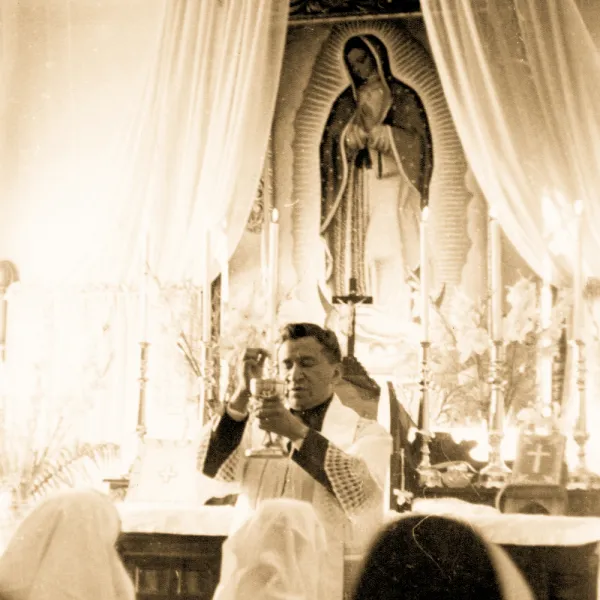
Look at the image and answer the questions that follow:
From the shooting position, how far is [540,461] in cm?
216

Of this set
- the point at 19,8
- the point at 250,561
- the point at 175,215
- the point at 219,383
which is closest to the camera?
the point at 250,561

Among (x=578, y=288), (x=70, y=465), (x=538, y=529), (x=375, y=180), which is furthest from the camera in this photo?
→ (x=375, y=180)

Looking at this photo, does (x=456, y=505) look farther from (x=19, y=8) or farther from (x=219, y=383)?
(x=19, y=8)

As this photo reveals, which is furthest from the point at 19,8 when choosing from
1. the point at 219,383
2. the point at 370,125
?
the point at 219,383

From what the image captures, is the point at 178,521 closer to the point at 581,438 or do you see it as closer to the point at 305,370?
the point at 305,370

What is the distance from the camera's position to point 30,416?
114 inches

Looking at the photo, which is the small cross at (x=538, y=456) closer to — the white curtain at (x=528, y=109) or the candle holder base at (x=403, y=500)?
the candle holder base at (x=403, y=500)

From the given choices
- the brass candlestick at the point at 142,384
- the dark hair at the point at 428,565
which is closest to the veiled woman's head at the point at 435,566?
the dark hair at the point at 428,565

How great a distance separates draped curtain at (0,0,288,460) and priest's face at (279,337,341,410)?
1.19 metres

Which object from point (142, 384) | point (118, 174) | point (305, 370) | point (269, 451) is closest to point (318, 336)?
point (305, 370)

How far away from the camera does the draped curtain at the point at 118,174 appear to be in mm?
2992

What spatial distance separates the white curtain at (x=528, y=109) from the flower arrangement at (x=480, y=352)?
0.67 feet

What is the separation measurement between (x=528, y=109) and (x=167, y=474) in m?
1.44

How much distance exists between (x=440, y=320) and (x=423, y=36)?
35.5 inches
